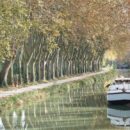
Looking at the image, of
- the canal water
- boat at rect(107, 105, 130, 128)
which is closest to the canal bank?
the canal water

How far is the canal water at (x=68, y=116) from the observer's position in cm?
2694

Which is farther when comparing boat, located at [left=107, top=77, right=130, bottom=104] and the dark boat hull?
the dark boat hull

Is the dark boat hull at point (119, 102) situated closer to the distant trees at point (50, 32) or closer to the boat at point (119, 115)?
the boat at point (119, 115)

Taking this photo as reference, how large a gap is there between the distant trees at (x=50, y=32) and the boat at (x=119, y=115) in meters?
6.94

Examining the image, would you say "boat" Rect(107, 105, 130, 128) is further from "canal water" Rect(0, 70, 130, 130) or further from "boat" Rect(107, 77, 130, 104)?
"boat" Rect(107, 77, 130, 104)

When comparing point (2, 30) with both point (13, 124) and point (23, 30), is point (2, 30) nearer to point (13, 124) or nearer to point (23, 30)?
point (23, 30)

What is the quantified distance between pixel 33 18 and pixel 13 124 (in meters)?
14.8

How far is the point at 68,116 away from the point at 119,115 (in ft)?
10.2

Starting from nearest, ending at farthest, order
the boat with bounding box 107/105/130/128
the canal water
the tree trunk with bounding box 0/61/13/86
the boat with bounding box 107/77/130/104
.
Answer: the canal water → the boat with bounding box 107/105/130/128 → the boat with bounding box 107/77/130/104 → the tree trunk with bounding box 0/61/13/86

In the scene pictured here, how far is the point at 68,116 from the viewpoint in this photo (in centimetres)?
3173

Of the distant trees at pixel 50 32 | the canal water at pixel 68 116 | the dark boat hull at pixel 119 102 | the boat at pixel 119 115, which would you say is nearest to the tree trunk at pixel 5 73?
the distant trees at pixel 50 32

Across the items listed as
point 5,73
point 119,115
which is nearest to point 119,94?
point 119,115

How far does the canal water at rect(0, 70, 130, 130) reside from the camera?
26938 millimetres

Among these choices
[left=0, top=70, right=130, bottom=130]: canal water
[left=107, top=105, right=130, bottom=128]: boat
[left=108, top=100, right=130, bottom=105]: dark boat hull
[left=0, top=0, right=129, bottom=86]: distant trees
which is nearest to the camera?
[left=0, top=70, right=130, bottom=130]: canal water
